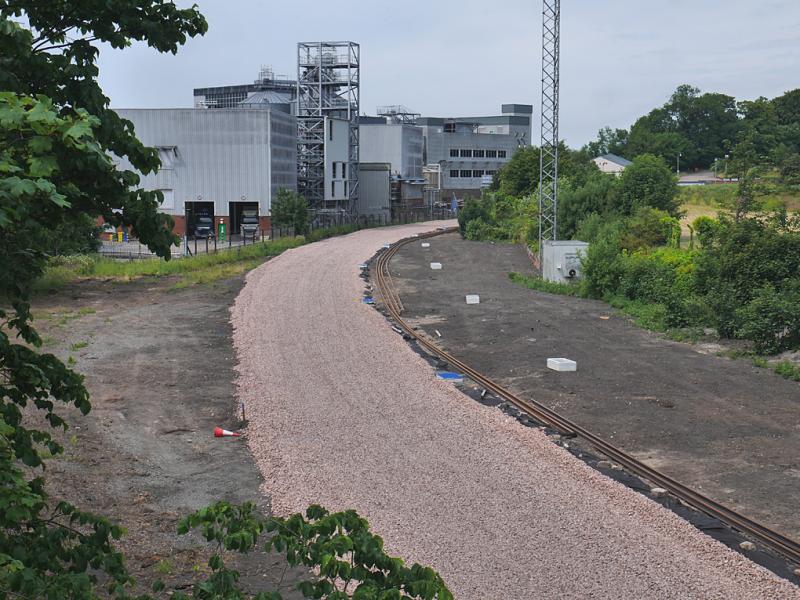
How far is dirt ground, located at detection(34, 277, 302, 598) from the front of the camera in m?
10.9

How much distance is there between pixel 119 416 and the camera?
664 inches

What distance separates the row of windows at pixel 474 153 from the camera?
113m

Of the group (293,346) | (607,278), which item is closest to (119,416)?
(293,346)

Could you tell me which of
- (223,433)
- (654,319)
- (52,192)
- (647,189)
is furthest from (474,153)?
(52,192)

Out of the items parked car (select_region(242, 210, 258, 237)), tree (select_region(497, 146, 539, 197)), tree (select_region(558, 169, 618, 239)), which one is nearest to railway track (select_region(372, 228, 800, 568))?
tree (select_region(558, 169, 618, 239))

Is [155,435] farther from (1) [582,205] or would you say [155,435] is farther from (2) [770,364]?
(1) [582,205]

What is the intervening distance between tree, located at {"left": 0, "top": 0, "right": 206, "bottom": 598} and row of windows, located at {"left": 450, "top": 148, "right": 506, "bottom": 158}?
10710cm

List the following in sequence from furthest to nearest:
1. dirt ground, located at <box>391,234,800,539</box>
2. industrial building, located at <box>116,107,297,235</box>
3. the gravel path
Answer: industrial building, located at <box>116,107,297,235</box> → dirt ground, located at <box>391,234,800,539</box> → the gravel path

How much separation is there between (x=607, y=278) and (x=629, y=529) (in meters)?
21.0

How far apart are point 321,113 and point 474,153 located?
51672 mm

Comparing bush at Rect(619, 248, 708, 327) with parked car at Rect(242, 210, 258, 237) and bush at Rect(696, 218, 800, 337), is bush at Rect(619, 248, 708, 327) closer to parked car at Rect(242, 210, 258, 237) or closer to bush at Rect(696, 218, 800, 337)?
bush at Rect(696, 218, 800, 337)

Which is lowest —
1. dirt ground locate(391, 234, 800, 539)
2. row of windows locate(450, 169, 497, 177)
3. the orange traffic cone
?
the orange traffic cone

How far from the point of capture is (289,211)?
52125mm

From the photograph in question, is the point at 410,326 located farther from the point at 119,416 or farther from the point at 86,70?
the point at 86,70
